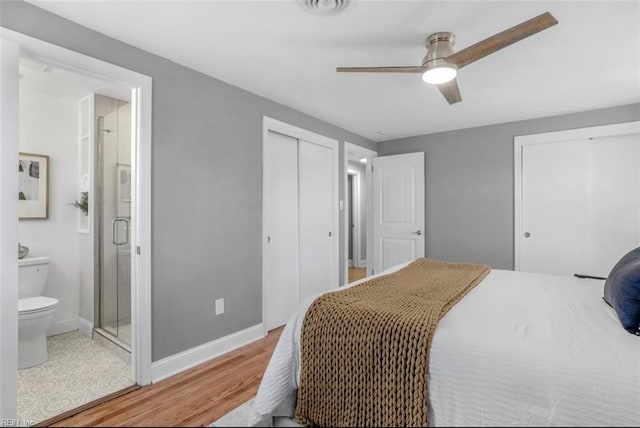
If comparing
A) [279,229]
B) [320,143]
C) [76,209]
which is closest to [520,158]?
[320,143]

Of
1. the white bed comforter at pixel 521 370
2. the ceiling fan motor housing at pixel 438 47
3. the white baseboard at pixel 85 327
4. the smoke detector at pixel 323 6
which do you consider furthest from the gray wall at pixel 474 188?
the white baseboard at pixel 85 327

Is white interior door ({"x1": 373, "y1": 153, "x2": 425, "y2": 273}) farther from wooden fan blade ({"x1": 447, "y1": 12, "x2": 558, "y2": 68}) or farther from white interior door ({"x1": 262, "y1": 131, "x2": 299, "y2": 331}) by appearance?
wooden fan blade ({"x1": 447, "y1": 12, "x2": 558, "y2": 68})

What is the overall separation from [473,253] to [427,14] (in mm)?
3077

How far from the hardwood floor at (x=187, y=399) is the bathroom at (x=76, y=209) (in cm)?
71

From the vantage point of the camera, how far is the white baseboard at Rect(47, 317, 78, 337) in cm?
300

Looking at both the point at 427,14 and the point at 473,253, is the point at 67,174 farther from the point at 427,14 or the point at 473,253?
the point at 473,253

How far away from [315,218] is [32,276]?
2.66m

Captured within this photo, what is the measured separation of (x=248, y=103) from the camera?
2.94 metres

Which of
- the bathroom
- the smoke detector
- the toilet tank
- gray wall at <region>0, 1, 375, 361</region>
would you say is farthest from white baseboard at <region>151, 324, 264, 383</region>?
the smoke detector

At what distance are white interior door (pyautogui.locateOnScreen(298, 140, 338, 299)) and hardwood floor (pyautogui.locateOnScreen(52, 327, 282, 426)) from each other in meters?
1.38

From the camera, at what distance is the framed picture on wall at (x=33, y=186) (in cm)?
290

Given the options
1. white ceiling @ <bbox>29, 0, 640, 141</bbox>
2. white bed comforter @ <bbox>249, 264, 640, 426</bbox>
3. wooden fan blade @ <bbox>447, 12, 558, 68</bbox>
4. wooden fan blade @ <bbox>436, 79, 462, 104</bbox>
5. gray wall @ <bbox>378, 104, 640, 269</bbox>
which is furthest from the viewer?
gray wall @ <bbox>378, 104, 640, 269</bbox>

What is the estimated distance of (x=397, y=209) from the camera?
4.58 metres

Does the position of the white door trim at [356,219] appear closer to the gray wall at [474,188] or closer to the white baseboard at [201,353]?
the gray wall at [474,188]
